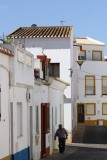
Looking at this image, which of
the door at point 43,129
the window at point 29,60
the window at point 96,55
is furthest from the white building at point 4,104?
the window at point 96,55

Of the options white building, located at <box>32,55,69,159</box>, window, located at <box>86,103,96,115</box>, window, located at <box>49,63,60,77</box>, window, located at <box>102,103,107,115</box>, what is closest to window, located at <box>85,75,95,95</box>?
window, located at <box>86,103,96,115</box>

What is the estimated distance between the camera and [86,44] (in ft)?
185

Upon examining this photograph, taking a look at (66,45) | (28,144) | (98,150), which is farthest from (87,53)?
(28,144)

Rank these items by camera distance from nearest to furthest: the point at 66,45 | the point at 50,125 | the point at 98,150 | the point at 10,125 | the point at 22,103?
the point at 10,125
the point at 22,103
the point at 50,125
the point at 98,150
the point at 66,45

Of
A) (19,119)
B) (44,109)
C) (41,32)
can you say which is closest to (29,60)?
(19,119)

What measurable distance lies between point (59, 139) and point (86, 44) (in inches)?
1163

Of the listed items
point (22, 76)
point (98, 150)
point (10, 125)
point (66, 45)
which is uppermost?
point (66, 45)

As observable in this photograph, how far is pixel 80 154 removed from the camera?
27078 millimetres

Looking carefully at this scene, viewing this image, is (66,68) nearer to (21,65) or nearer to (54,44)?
(54,44)

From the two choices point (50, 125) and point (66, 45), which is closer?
point (50, 125)

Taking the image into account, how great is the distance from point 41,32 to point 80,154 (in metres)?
13.2

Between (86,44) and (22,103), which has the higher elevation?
(86,44)

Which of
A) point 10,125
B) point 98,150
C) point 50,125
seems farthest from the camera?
point 98,150

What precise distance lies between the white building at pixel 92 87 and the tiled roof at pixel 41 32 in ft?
47.4
